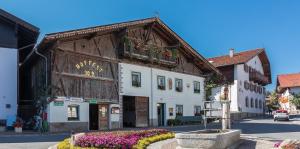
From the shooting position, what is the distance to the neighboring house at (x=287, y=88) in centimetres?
7588

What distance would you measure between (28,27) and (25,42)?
4.25 metres

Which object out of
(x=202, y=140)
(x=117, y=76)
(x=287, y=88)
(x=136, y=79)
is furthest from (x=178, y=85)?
(x=287, y=88)

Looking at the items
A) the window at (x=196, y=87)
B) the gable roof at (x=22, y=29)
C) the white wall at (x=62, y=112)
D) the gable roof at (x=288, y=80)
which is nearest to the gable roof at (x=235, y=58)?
the window at (x=196, y=87)

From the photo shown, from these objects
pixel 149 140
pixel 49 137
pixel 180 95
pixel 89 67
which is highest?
pixel 89 67

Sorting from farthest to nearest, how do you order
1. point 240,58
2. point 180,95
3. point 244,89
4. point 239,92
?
point 244,89 → point 240,58 → point 239,92 → point 180,95

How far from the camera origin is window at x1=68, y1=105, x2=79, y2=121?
86.4ft

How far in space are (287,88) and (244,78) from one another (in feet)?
A: 99.1

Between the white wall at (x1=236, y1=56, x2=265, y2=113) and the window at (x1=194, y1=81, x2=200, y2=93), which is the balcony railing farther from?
the window at (x1=194, y1=81, x2=200, y2=93)

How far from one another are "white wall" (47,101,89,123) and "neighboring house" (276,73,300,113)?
56.5m

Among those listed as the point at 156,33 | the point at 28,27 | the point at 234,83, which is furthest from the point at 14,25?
the point at 234,83

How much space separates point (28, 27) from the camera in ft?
89.0

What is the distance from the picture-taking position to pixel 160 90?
3456cm

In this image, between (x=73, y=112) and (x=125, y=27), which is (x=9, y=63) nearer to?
(x=73, y=112)

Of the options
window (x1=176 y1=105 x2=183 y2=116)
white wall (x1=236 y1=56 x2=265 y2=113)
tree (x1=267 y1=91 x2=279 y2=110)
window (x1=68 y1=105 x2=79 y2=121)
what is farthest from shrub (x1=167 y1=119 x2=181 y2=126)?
tree (x1=267 y1=91 x2=279 y2=110)
